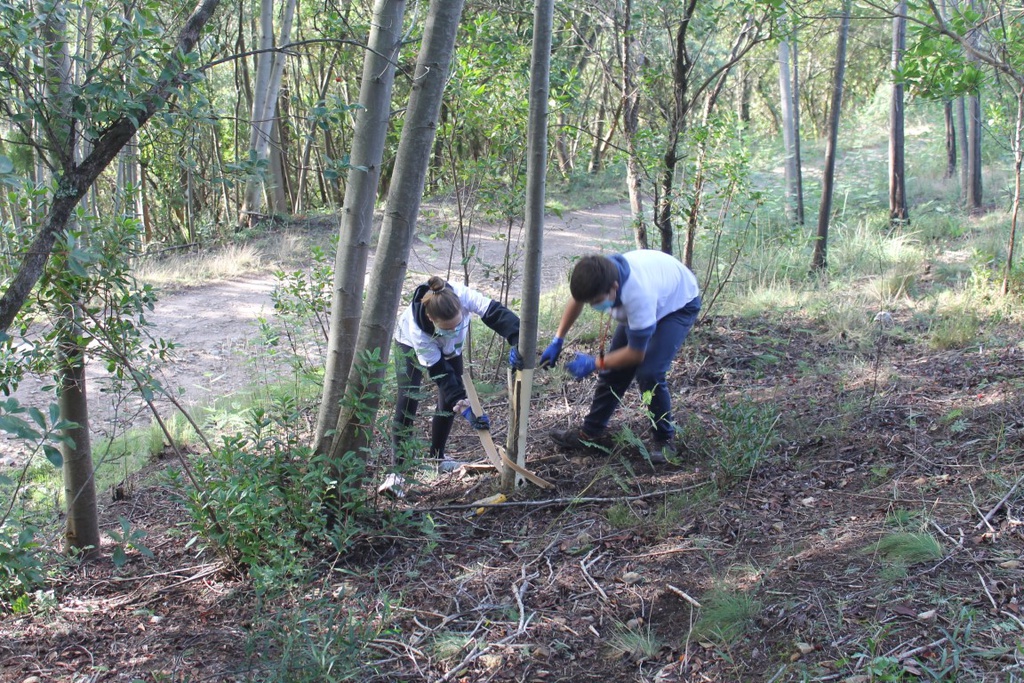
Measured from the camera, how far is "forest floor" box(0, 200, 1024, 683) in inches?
112

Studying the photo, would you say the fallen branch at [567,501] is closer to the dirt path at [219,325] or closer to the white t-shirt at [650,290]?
the white t-shirt at [650,290]

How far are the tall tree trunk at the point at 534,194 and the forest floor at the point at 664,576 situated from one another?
67 cm

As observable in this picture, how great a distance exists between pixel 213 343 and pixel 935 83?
7804mm

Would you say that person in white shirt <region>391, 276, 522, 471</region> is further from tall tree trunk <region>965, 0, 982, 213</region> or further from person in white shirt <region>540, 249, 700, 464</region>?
tall tree trunk <region>965, 0, 982, 213</region>

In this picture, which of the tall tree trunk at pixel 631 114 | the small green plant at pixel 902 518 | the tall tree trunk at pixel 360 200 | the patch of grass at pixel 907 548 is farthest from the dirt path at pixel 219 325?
the patch of grass at pixel 907 548

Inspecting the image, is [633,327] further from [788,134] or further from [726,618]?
[788,134]

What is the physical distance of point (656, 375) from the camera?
4.48 metres

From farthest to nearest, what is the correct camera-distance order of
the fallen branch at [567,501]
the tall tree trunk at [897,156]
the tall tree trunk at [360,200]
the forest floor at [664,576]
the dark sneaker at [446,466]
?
the tall tree trunk at [897,156] → the dark sneaker at [446,466] → the fallen branch at [567,501] → the tall tree trunk at [360,200] → the forest floor at [664,576]

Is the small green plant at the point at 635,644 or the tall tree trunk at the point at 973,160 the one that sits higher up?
the tall tree trunk at the point at 973,160

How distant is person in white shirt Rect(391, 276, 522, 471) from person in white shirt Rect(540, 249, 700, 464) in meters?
0.45

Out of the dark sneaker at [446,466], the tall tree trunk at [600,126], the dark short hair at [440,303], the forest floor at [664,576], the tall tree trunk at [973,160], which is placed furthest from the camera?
the tall tree trunk at [973,160]

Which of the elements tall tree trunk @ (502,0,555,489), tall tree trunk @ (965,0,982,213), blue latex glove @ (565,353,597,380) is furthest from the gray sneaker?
tall tree trunk @ (965,0,982,213)

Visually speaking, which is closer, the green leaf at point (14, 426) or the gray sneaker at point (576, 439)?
the green leaf at point (14, 426)

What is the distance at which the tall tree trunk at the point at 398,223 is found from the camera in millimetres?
3566
